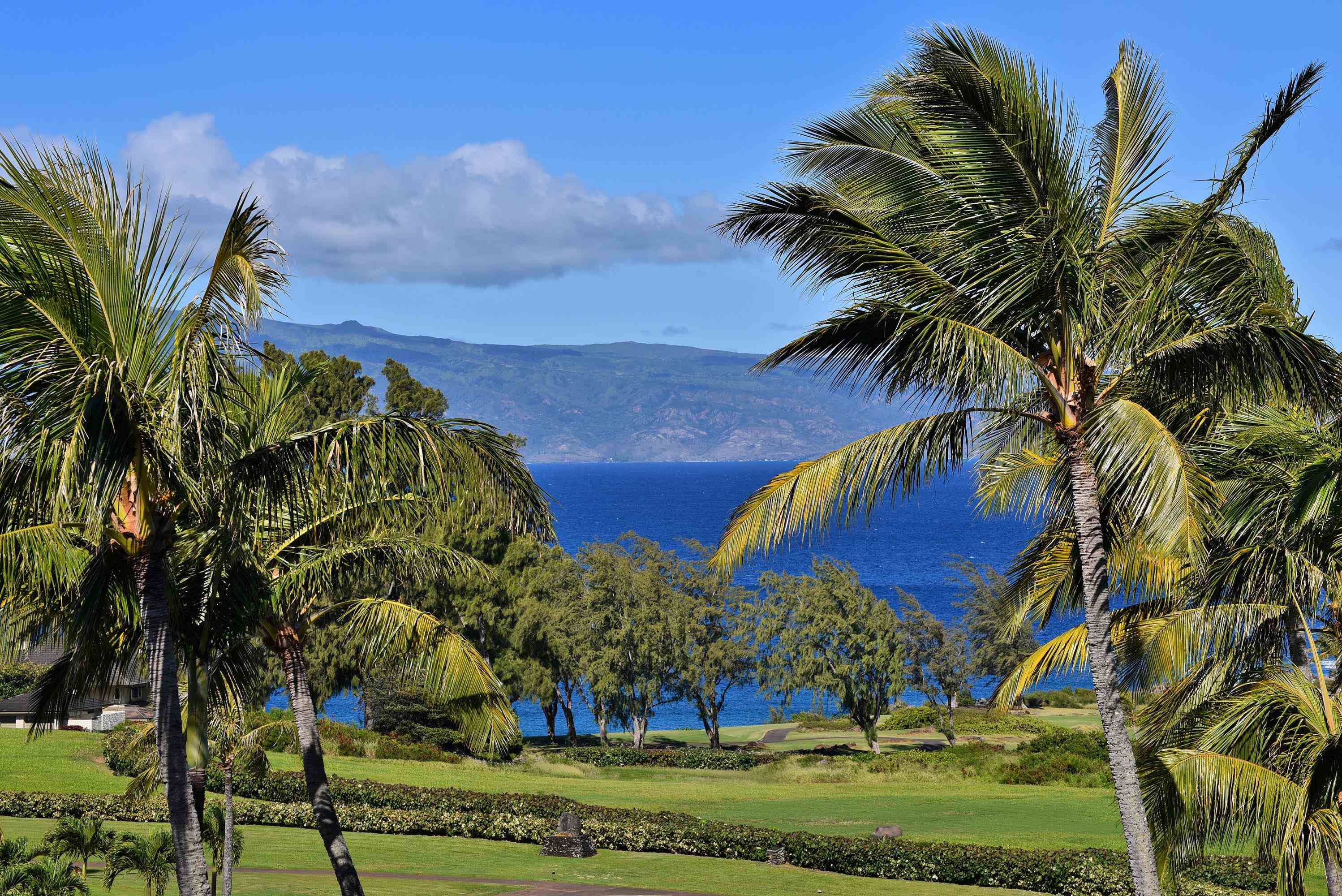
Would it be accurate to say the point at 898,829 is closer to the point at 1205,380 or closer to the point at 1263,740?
the point at 1263,740

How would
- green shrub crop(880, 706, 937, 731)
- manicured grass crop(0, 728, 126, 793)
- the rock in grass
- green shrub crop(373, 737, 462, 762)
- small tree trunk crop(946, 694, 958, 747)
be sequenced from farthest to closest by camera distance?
1. green shrub crop(880, 706, 937, 731)
2. small tree trunk crop(946, 694, 958, 747)
3. green shrub crop(373, 737, 462, 762)
4. manicured grass crop(0, 728, 126, 793)
5. the rock in grass

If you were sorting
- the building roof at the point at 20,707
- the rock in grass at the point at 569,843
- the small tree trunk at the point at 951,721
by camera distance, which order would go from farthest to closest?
the small tree trunk at the point at 951,721 → the building roof at the point at 20,707 → the rock in grass at the point at 569,843

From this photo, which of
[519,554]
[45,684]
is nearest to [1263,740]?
[45,684]

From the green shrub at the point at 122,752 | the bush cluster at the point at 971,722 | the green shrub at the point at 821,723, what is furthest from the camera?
the green shrub at the point at 821,723

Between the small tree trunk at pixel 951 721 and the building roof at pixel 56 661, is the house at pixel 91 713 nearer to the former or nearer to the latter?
the building roof at pixel 56 661

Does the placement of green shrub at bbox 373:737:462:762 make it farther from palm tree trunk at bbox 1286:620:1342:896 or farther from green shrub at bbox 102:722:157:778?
palm tree trunk at bbox 1286:620:1342:896

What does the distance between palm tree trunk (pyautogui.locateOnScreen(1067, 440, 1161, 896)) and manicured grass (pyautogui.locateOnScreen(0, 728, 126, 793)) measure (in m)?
31.2

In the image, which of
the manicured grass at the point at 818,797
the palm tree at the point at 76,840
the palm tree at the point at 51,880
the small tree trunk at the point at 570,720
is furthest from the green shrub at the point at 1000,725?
the palm tree at the point at 51,880

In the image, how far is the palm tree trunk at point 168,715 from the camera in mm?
8383

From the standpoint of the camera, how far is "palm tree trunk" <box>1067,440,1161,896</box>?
8.50 metres

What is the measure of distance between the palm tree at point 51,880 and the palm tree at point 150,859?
0.66 meters

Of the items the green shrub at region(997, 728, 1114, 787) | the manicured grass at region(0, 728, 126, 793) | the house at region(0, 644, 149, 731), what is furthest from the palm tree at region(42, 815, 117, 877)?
the green shrub at region(997, 728, 1114, 787)

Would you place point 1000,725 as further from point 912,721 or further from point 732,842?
point 732,842

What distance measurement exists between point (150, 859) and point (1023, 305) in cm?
1304
